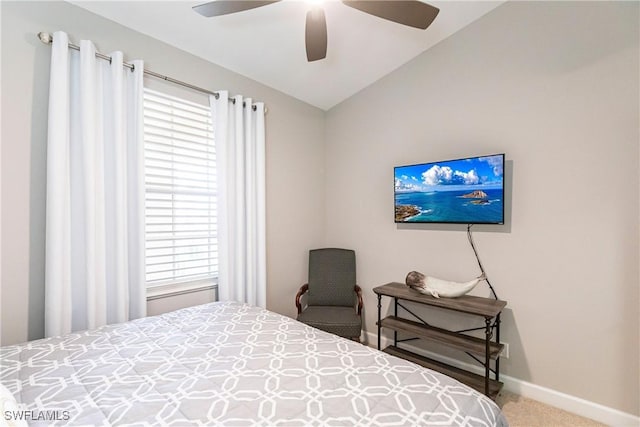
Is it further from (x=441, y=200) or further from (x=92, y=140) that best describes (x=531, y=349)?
(x=92, y=140)

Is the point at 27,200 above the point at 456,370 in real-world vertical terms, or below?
above

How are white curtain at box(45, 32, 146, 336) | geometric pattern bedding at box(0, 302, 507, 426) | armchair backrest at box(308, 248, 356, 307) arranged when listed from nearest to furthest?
geometric pattern bedding at box(0, 302, 507, 426) → white curtain at box(45, 32, 146, 336) → armchair backrest at box(308, 248, 356, 307)

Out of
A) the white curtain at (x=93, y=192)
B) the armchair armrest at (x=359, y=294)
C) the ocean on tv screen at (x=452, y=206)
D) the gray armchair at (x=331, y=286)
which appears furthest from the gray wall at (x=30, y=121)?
the ocean on tv screen at (x=452, y=206)

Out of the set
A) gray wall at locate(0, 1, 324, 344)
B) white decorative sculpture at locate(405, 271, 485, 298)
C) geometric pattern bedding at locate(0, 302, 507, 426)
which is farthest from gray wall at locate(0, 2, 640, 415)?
geometric pattern bedding at locate(0, 302, 507, 426)

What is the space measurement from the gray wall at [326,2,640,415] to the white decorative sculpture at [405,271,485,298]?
0.24 m

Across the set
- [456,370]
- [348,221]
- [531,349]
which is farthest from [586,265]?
[348,221]

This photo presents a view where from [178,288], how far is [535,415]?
9.25 feet

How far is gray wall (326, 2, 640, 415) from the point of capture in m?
2.00

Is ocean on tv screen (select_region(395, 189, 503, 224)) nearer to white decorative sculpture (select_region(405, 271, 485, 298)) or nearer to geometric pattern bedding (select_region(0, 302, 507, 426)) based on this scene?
white decorative sculpture (select_region(405, 271, 485, 298))

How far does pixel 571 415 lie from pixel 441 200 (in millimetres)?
1755

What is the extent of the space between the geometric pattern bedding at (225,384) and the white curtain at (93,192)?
394 millimetres

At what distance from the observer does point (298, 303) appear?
3258mm

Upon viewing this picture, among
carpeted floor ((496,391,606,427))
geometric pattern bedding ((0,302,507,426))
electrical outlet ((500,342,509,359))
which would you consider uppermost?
geometric pattern bedding ((0,302,507,426))

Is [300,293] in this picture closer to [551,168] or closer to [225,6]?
[551,168]
